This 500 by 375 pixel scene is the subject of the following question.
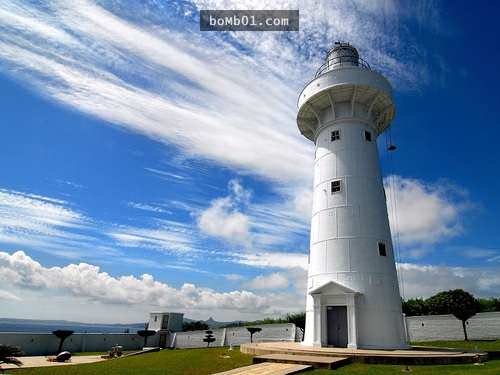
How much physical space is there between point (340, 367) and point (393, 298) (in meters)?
6.10

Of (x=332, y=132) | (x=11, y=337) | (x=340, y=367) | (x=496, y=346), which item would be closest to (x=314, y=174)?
(x=332, y=132)

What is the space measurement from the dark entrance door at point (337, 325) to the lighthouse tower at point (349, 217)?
4cm

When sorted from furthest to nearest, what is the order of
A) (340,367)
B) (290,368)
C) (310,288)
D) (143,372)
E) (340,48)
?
1. (340,48)
2. (310,288)
3. (143,372)
4. (340,367)
5. (290,368)

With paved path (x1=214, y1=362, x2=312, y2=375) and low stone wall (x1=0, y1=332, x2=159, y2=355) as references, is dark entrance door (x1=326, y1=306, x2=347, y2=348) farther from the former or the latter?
low stone wall (x1=0, y1=332, x2=159, y2=355)

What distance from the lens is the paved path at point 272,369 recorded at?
9477 millimetres

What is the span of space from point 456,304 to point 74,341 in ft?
92.8

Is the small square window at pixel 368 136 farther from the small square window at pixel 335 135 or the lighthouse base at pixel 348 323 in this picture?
the lighthouse base at pixel 348 323

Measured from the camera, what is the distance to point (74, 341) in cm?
2542

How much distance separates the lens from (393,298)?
51.1ft

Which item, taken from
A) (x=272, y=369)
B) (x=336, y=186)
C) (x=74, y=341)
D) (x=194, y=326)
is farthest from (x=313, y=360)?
(x=194, y=326)

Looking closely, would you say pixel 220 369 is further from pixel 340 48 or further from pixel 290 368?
pixel 340 48

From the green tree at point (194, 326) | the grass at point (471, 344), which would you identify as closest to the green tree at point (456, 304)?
the grass at point (471, 344)

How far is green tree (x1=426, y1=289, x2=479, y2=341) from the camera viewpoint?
20.6 metres

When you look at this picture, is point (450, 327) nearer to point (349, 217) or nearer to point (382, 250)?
point (382, 250)
